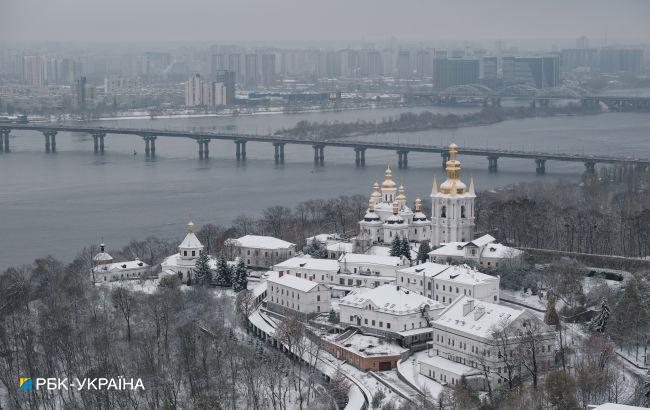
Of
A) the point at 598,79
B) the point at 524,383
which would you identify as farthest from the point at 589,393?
the point at 598,79

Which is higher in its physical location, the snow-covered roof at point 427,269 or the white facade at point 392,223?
the white facade at point 392,223

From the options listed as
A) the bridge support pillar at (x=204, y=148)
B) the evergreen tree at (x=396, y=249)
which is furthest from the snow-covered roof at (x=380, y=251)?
the bridge support pillar at (x=204, y=148)

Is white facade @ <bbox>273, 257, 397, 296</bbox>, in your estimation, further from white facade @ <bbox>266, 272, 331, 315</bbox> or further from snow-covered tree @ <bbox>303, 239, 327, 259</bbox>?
snow-covered tree @ <bbox>303, 239, 327, 259</bbox>

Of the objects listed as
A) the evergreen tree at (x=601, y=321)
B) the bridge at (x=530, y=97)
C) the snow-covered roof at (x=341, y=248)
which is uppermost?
the bridge at (x=530, y=97)

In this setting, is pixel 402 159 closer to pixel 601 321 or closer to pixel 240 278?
pixel 240 278

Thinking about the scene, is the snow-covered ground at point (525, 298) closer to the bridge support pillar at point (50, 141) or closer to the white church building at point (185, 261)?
the white church building at point (185, 261)

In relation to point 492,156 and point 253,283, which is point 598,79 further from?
point 253,283
